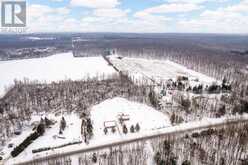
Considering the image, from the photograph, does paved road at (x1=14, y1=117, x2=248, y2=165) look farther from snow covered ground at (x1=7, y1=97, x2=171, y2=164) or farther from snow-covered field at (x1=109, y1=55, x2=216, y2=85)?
snow-covered field at (x1=109, y1=55, x2=216, y2=85)

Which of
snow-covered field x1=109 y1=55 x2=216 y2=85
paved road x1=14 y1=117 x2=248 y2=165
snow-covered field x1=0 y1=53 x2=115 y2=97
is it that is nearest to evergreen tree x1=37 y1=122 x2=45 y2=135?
paved road x1=14 y1=117 x2=248 y2=165

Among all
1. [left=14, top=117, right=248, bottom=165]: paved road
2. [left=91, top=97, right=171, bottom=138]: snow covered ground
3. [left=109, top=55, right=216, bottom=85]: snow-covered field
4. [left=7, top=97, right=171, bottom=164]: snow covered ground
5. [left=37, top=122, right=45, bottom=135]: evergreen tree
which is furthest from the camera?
[left=109, top=55, right=216, bottom=85]: snow-covered field

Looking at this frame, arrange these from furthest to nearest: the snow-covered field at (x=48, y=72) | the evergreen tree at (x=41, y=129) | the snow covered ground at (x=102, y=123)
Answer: the snow-covered field at (x=48, y=72) → the evergreen tree at (x=41, y=129) → the snow covered ground at (x=102, y=123)

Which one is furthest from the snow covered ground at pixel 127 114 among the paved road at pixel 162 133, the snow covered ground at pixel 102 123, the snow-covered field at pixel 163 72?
the snow-covered field at pixel 163 72

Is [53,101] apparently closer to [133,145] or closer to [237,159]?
[133,145]

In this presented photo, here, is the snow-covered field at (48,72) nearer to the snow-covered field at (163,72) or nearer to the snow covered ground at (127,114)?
the snow-covered field at (163,72)

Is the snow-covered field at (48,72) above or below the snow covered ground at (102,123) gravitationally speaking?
above

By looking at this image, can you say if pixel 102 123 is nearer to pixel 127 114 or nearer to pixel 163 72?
pixel 127 114

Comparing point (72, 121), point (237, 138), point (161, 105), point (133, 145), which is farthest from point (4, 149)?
point (237, 138)

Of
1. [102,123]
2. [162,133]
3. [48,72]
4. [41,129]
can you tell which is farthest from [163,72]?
[41,129]
